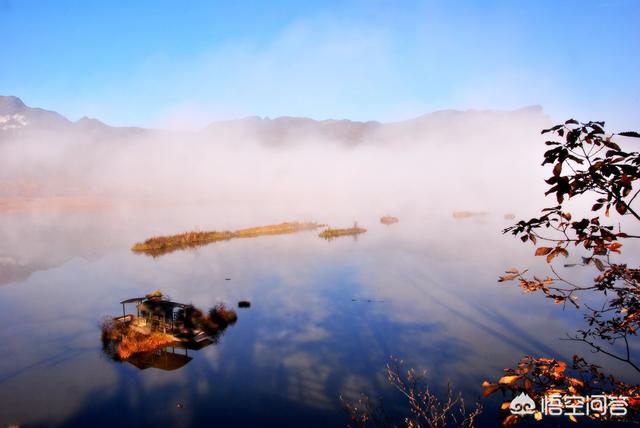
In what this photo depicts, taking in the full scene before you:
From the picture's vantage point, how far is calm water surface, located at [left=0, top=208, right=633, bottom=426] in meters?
14.1

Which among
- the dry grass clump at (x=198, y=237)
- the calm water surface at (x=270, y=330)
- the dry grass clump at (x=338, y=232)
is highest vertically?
the dry grass clump at (x=198, y=237)

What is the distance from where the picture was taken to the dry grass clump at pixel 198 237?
43.8 meters

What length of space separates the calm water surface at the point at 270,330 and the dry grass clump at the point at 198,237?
292 centimetres

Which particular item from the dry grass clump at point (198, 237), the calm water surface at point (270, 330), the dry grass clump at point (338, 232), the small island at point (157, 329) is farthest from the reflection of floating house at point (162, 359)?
the dry grass clump at point (338, 232)

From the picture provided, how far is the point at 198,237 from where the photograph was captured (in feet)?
162

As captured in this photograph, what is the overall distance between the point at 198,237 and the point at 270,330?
31606 mm

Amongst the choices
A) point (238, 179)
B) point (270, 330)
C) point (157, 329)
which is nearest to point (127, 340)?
point (157, 329)

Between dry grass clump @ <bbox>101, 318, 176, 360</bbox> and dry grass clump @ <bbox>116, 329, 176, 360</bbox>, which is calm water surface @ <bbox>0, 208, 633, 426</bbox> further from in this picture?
dry grass clump @ <bbox>116, 329, 176, 360</bbox>

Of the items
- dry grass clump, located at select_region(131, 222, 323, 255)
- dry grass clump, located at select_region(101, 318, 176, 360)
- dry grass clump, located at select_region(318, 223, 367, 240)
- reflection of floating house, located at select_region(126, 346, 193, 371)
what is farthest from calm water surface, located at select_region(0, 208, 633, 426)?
dry grass clump, located at select_region(318, 223, 367, 240)

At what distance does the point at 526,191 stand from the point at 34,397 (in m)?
164

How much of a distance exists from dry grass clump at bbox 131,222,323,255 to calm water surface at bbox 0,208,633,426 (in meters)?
2.92

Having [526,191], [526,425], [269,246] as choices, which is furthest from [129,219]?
[526,191]

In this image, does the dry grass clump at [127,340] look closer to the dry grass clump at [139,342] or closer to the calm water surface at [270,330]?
the dry grass clump at [139,342]

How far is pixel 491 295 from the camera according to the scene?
88.0 ft
